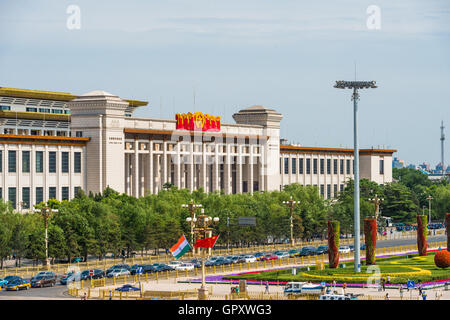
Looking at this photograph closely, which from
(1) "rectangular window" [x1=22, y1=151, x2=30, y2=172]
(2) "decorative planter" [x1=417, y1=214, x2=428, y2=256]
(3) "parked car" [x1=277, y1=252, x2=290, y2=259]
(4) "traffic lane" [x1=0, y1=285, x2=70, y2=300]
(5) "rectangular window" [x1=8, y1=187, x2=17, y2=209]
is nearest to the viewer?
(4) "traffic lane" [x1=0, y1=285, x2=70, y2=300]

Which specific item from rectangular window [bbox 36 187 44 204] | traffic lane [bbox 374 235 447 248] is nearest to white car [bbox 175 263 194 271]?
rectangular window [bbox 36 187 44 204]

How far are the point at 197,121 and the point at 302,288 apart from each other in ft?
195

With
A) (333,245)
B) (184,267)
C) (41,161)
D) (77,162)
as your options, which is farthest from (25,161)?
(333,245)

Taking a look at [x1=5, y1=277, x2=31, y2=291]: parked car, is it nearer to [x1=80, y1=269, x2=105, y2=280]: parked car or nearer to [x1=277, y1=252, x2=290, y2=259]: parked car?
[x1=80, y1=269, x2=105, y2=280]: parked car

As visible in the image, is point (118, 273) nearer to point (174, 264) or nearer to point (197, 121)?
point (174, 264)

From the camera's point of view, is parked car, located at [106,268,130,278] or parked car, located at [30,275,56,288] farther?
parked car, located at [106,268,130,278]

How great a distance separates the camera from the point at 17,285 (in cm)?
5859

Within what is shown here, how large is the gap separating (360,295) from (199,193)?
1925 inches

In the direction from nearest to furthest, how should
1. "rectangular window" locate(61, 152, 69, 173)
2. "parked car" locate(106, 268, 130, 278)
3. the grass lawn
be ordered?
the grass lawn, "parked car" locate(106, 268, 130, 278), "rectangular window" locate(61, 152, 69, 173)

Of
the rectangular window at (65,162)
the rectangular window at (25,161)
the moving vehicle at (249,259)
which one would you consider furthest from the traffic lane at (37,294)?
the rectangular window at (65,162)

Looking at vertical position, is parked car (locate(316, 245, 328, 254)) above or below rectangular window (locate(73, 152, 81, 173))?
below

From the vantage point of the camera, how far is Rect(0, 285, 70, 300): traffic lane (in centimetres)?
5342

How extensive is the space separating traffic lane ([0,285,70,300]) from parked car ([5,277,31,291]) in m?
0.37
